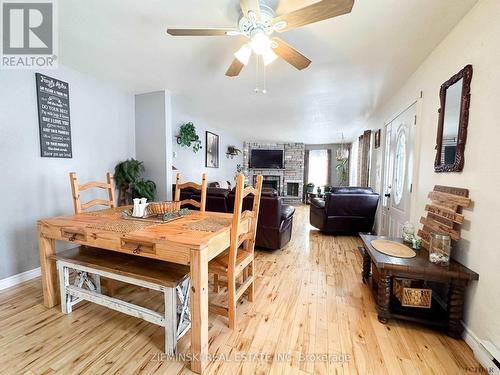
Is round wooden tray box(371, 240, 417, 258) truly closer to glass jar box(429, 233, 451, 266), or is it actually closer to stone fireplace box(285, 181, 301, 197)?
glass jar box(429, 233, 451, 266)

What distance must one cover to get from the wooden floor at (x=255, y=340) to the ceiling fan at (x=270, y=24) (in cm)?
204

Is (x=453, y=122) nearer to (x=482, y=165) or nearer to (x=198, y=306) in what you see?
(x=482, y=165)

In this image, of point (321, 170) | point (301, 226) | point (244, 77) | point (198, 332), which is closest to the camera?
point (198, 332)

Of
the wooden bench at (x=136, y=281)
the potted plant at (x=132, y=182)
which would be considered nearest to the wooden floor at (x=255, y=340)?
the wooden bench at (x=136, y=281)

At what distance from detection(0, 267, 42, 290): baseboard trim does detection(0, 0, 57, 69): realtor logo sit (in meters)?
1.95

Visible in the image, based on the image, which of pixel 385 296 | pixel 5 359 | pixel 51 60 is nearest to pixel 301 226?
pixel 385 296

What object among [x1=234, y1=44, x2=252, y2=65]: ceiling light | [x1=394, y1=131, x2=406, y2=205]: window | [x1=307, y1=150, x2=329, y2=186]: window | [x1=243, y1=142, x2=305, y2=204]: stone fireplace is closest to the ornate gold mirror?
[x1=394, y1=131, x2=406, y2=205]: window

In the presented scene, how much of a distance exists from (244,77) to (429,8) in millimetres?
1823

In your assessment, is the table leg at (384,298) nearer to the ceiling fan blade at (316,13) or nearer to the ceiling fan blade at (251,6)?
the ceiling fan blade at (316,13)

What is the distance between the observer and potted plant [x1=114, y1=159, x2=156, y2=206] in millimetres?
3020

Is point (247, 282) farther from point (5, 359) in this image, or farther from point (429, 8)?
point (429, 8)

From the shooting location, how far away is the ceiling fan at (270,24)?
49.0 inches

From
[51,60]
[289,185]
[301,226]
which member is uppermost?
[51,60]

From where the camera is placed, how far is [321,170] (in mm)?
8414
